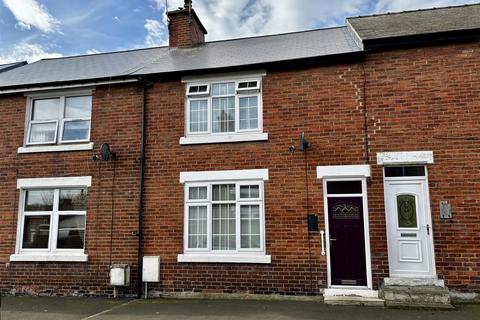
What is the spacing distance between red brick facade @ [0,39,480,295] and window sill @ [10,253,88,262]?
0.41ft

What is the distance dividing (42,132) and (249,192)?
5.44 m

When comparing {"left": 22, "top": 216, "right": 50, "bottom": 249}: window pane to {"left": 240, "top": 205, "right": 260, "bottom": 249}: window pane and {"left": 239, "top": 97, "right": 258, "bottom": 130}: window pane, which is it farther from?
{"left": 239, "top": 97, "right": 258, "bottom": 130}: window pane

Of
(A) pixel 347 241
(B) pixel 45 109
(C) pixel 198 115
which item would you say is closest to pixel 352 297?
(A) pixel 347 241

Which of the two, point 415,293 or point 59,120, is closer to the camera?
point 415,293

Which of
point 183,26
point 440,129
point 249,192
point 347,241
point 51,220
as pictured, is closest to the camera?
point 440,129

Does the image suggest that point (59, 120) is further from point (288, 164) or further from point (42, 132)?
point (288, 164)

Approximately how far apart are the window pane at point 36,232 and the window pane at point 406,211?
7819 millimetres

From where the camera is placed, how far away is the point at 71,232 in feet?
28.0

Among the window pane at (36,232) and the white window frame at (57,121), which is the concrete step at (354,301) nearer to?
the white window frame at (57,121)

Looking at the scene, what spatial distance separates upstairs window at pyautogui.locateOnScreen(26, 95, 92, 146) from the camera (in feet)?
29.4

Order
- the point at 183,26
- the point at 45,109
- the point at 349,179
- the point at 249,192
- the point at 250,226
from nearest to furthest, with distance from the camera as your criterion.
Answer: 1. the point at 349,179
2. the point at 250,226
3. the point at 249,192
4. the point at 45,109
5. the point at 183,26

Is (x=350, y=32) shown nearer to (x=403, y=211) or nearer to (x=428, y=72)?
(x=428, y=72)

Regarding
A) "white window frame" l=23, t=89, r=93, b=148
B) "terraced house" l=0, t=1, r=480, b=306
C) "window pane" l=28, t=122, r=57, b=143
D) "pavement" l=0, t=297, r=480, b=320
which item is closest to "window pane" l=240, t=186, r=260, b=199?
"terraced house" l=0, t=1, r=480, b=306

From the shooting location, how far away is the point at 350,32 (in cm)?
986
